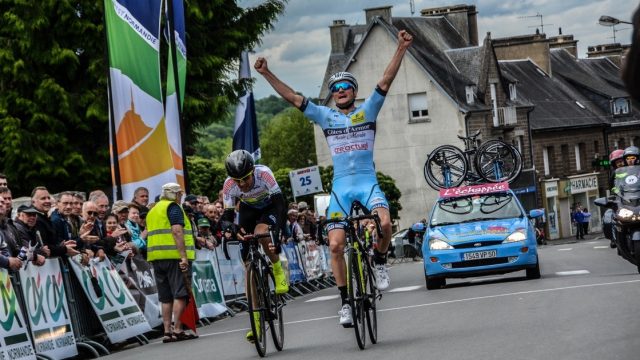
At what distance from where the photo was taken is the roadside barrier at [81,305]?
43.8ft

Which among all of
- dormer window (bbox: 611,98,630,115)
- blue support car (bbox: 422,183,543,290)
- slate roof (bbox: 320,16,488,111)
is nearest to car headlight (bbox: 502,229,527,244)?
blue support car (bbox: 422,183,543,290)

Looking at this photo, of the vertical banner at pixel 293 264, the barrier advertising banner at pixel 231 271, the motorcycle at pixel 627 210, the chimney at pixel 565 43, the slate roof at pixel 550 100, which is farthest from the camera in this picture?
the chimney at pixel 565 43

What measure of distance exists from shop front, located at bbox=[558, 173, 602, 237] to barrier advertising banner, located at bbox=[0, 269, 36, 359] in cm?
6768

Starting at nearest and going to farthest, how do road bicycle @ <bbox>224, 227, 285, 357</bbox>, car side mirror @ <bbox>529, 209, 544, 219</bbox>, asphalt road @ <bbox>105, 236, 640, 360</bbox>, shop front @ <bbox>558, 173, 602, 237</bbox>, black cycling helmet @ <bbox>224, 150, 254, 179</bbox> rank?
1. asphalt road @ <bbox>105, 236, 640, 360</bbox>
2. road bicycle @ <bbox>224, 227, 285, 357</bbox>
3. black cycling helmet @ <bbox>224, 150, 254, 179</bbox>
4. car side mirror @ <bbox>529, 209, 544, 219</bbox>
5. shop front @ <bbox>558, 173, 602, 237</bbox>

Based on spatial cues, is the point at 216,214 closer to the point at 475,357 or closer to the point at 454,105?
the point at 475,357

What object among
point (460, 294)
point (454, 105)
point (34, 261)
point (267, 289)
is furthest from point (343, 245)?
point (454, 105)


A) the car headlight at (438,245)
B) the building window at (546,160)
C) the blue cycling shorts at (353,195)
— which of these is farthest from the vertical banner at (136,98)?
the building window at (546,160)

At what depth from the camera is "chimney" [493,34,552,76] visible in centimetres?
8796

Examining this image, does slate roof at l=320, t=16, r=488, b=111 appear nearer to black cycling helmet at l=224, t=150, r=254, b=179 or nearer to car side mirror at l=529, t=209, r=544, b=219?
car side mirror at l=529, t=209, r=544, b=219

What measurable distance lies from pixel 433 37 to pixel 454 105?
8.29 m

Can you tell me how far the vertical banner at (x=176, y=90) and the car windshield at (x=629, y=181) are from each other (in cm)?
702

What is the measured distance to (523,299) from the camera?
52.5ft

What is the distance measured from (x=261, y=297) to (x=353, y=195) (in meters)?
1.23

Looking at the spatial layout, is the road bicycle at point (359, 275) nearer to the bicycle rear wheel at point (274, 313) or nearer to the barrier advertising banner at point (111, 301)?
the bicycle rear wheel at point (274, 313)
